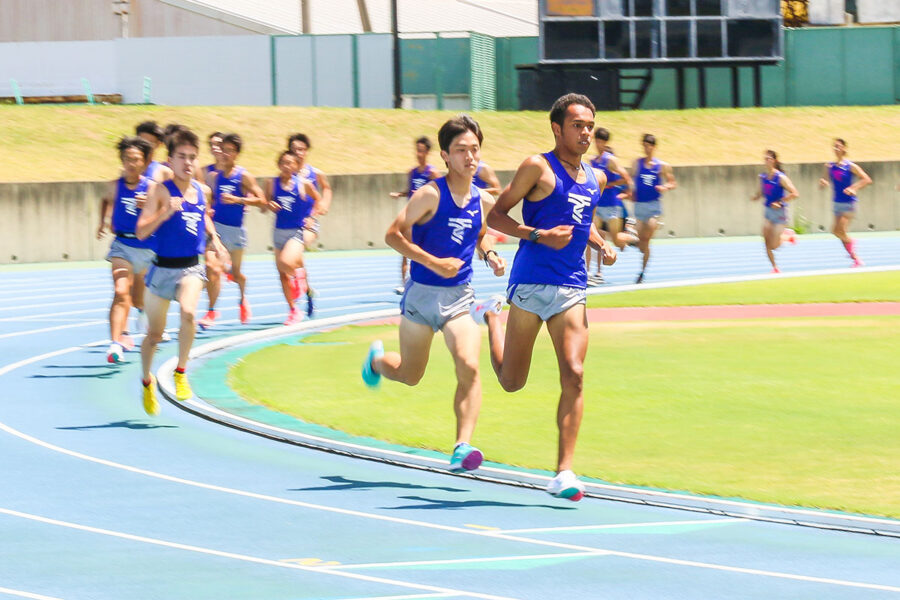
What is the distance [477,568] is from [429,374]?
6890 mm

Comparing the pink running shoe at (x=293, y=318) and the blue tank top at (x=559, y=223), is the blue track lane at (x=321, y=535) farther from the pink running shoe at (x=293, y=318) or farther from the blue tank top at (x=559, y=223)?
the pink running shoe at (x=293, y=318)

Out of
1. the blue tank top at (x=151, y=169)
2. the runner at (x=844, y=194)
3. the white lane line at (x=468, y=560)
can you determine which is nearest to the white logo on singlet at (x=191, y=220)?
the blue tank top at (x=151, y=169)

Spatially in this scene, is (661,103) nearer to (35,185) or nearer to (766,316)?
(35,185)

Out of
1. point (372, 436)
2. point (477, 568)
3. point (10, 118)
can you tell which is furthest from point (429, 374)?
point (10, 118)

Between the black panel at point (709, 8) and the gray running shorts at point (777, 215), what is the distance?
21.8 m

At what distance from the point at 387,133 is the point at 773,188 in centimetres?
2214

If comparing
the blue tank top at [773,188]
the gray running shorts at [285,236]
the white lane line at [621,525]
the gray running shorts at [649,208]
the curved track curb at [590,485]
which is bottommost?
the white lane line at [621,525]

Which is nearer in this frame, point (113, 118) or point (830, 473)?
point (830, 473)

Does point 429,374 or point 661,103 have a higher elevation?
point 661,103

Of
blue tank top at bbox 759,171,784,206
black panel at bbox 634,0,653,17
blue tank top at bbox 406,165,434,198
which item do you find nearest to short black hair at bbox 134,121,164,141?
blue tank top at bbox 406,165,434,198

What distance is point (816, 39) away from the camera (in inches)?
2093

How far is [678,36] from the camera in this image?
150 feet

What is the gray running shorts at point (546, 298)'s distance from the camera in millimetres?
8570

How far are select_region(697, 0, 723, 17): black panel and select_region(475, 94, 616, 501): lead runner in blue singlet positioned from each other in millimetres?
37869
